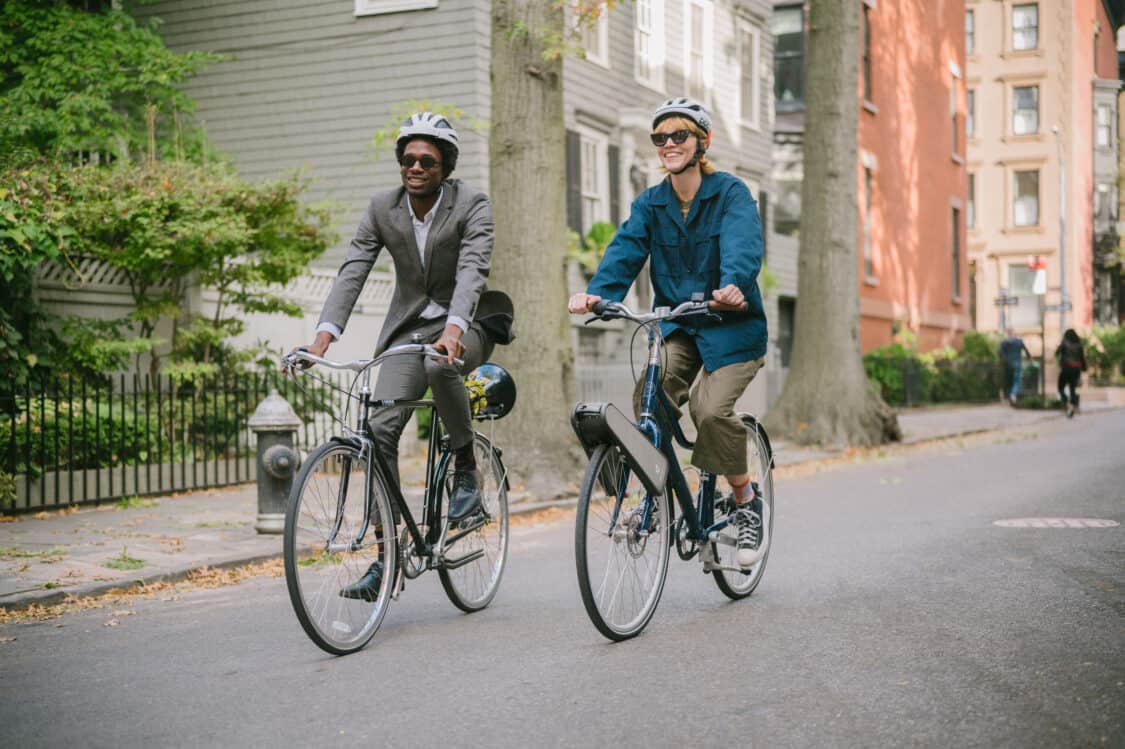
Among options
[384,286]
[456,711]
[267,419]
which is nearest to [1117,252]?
[384,286]

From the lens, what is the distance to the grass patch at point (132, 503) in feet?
35.2

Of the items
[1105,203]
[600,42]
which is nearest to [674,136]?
[600,42]

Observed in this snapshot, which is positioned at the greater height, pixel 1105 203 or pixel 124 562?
pixel 1105 203

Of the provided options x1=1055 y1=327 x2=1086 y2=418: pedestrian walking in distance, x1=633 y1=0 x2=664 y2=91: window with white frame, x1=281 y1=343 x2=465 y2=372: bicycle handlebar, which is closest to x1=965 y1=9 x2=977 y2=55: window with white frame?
x1=1055 y1=327 x2=1086 y2=418: pedestrian walking in distance

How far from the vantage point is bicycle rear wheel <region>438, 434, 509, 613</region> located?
→ 5.90 meters

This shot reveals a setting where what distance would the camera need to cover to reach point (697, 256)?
5.81 m

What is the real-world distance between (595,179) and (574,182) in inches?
41.8

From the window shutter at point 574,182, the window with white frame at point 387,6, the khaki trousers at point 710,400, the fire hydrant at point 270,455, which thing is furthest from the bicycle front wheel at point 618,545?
the window shutter at point 574,182

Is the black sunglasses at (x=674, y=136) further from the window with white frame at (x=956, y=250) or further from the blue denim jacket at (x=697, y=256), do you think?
the window with white frame at (x=956, y=250)

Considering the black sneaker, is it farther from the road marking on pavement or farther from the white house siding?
the white house siding

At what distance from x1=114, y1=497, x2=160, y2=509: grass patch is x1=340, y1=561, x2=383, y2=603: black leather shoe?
5.95 metres

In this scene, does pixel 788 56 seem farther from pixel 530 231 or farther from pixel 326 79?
pixel 530 231

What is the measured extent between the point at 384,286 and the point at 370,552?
485 inches

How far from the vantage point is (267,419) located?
8.91 m
